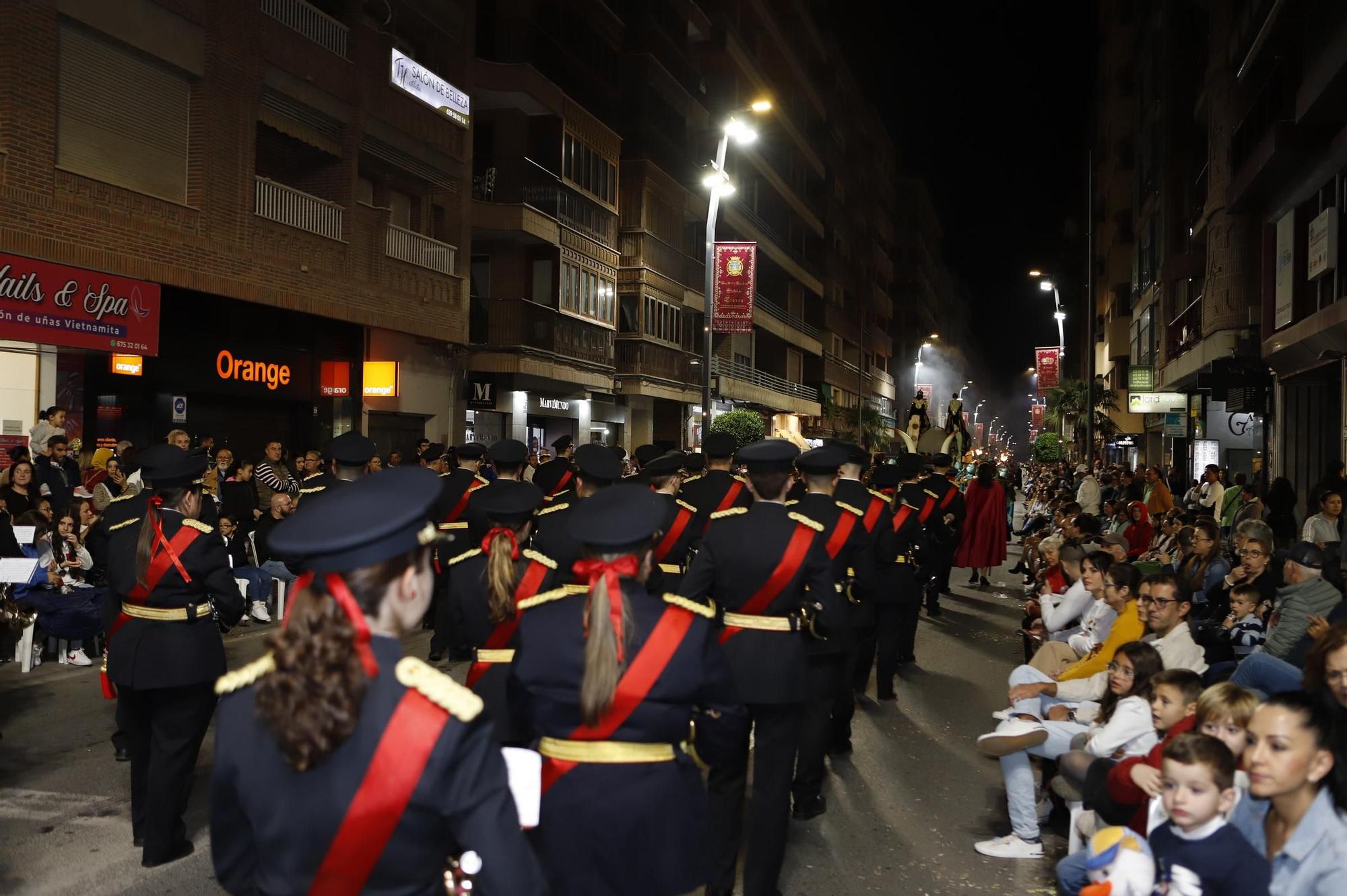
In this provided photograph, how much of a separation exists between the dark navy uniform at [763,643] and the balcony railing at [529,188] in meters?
23.3

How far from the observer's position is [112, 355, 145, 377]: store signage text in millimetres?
16375

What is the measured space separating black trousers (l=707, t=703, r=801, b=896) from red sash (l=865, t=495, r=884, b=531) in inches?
131

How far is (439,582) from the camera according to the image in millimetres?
10039

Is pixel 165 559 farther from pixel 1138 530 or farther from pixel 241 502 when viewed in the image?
pixel 1138 530

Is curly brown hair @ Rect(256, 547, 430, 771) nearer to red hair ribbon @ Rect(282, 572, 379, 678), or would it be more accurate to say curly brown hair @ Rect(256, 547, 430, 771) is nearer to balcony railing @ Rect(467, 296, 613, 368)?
red hair ribbon @ Rect(282, 572, 379, 678)

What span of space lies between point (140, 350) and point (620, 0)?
2357 cm

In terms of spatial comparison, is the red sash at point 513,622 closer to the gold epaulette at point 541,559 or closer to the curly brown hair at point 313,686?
the gold epaulette at point 541,559

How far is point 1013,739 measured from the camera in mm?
5988

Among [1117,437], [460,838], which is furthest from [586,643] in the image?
[1117,437]

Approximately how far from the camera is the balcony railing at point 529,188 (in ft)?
90.5

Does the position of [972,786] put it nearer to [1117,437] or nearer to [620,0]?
[620,0]

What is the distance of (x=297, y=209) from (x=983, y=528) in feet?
42.8

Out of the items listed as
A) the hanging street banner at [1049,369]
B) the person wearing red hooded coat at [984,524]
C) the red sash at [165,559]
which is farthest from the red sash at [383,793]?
the hanging street banner at [1049,369]

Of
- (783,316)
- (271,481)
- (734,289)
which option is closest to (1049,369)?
(783,316)
